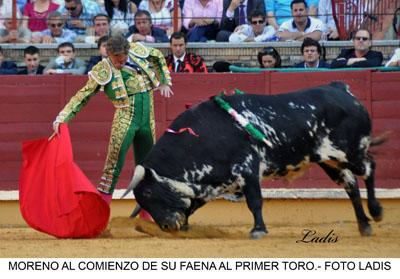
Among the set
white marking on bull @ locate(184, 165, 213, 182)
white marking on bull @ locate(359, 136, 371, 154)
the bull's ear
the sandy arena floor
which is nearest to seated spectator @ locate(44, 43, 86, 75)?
the sandy arena floor

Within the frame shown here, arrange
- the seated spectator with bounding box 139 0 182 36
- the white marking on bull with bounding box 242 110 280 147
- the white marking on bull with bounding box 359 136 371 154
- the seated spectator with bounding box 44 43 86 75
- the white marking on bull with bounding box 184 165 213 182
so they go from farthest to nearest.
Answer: the seated spectator with bounding box 139 0 182 36
the seated spectator with bounding box 44 43 86 75
the white marking on bull with bounding box 359 136 371 154
the white marking on bull with bounding box 242 110 280 147
the white marking on bull with bounding box 184 165 213 182

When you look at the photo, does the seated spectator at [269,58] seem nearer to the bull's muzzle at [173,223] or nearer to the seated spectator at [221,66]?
the seated spectator at [221,66]

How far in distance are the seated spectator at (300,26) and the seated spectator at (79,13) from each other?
184 cm

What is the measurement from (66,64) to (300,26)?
7.23ft

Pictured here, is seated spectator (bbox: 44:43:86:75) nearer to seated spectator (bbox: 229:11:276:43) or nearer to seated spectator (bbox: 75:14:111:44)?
seated spectator (bbox: 75:14:111:44)

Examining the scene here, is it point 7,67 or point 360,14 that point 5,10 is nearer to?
point 7,67

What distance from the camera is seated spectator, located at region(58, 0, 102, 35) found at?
39.7 ft

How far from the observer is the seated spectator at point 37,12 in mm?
12164

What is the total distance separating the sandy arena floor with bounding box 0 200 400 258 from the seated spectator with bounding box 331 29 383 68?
3.98 feet

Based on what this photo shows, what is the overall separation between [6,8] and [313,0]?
9.86 feet

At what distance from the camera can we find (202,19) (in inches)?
464

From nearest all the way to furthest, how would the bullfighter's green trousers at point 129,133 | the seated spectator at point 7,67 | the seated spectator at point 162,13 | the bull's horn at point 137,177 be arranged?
the bull's horn at point 137,177, the bullfighter's green trousers at point 129,133, the seated spectator at point 7,67, the seated spectator at point 162,13

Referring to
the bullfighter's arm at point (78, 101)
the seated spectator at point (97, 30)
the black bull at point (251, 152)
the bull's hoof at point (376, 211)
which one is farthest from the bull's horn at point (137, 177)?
the seated spectator at point (97, 30)

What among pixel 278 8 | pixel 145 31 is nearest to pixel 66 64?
pixel 145 31
